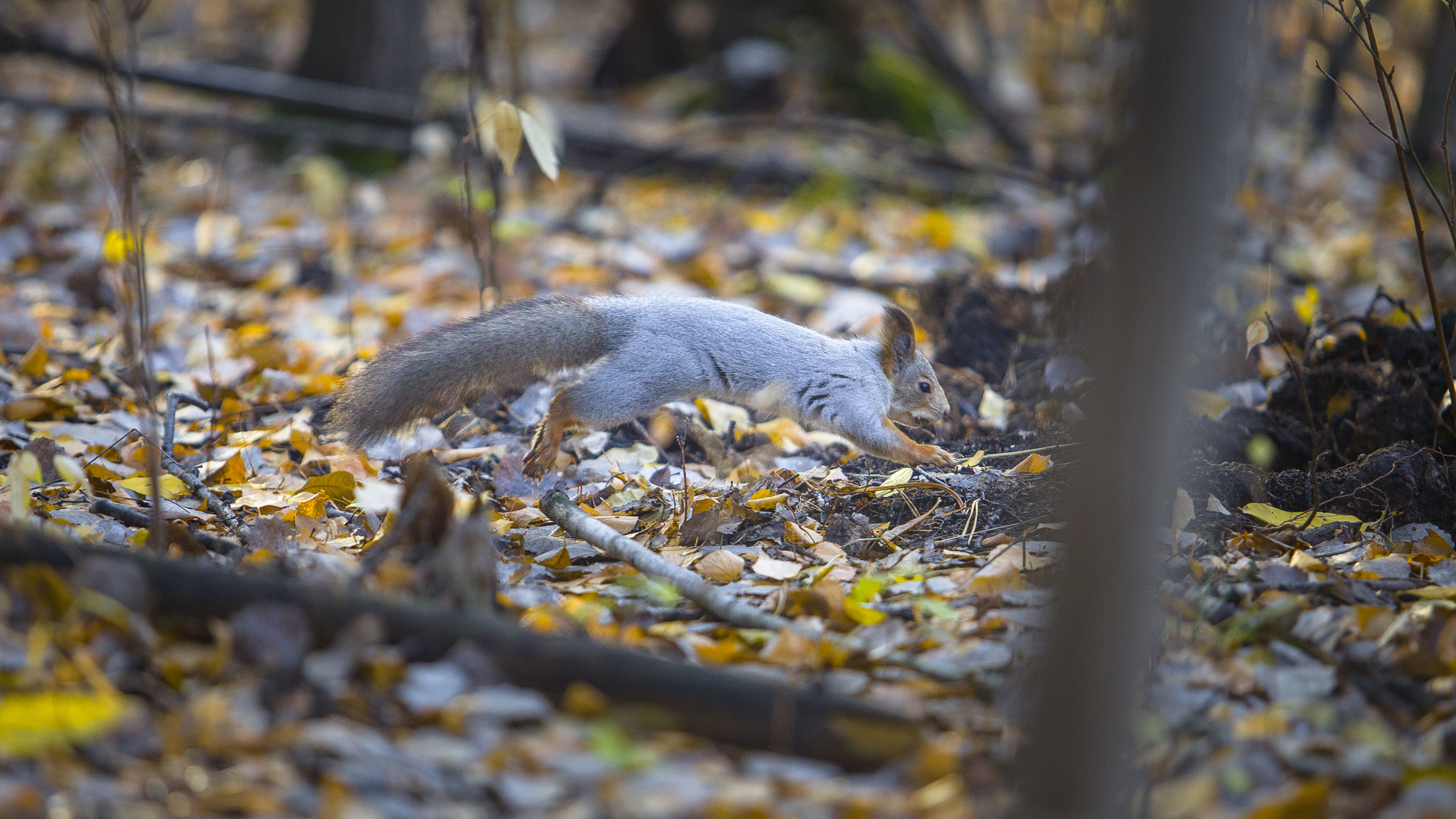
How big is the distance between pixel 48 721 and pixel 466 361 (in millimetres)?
1558

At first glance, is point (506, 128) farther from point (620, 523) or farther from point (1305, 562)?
point (1305, 562)

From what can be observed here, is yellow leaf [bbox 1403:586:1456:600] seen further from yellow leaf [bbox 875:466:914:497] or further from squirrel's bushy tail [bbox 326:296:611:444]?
squirrel's bushy tail [bbox 326:296:611:444]

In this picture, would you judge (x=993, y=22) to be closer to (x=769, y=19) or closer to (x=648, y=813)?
(x=769, y=19)

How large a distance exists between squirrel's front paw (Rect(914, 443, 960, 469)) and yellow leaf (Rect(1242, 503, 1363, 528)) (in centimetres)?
76

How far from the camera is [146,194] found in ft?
18.3

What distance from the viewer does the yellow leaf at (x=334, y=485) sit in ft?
8.68

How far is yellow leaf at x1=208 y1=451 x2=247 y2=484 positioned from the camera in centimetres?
278

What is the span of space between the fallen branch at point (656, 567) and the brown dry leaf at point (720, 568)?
0.04 meters

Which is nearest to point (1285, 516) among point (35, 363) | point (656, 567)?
point (656, 567)

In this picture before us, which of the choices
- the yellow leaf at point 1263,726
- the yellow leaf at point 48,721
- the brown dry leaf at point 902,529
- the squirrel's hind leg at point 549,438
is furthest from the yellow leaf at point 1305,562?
the yellow leaf at point 48,721

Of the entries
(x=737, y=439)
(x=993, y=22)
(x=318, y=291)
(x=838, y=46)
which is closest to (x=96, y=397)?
(x=318, y=291)

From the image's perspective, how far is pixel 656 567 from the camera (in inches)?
83.7

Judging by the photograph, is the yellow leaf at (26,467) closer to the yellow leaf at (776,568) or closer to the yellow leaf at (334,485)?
the yellow leaf at (334,485)

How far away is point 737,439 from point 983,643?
1663 millimetres
